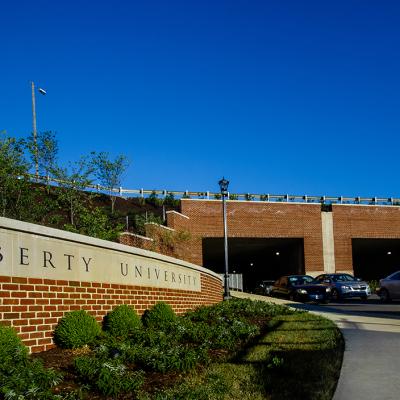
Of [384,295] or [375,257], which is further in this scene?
[375,257]

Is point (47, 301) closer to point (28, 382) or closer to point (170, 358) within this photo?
point (170, 358)

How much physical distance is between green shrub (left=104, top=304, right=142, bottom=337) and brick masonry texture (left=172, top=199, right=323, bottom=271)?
89.5 feet

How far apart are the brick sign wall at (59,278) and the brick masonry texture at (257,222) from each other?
2601 cm

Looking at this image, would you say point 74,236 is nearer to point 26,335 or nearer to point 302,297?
point 26,335

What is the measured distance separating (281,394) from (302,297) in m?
20.4

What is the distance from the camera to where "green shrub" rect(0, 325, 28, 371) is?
19.9ft

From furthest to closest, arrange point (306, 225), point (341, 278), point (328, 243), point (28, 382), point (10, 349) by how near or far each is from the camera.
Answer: point (328, 243)
point (306, 225)
point (341, 278)
point (10, 349)
point (28, 382)

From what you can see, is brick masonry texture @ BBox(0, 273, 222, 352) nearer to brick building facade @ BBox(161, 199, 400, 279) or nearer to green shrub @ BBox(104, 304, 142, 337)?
green shrub @ BBox(104, 304, 142, 337)

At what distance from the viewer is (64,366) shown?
6746mm

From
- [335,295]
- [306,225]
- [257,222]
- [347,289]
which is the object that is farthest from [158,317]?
[306,225]

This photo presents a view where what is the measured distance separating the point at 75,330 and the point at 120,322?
142 cm

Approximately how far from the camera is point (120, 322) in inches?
367

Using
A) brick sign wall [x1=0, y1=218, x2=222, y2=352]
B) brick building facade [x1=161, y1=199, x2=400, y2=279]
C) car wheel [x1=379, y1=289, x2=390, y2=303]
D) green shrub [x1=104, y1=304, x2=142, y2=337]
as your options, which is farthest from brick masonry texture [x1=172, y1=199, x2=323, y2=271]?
green shrub [x1=104, y1=304, x2=142, y2=337]

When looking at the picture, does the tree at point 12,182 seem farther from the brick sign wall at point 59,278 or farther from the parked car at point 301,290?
the parked car at point 301,290
